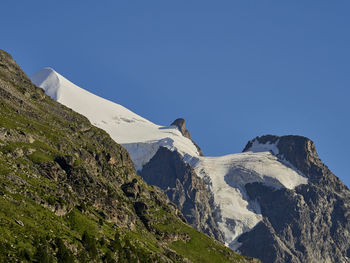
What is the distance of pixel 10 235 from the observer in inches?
5974

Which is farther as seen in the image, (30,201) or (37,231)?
(30,201)

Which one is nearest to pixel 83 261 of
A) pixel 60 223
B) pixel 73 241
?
pixel 73 241

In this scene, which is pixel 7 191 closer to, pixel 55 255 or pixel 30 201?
pixel 30 201

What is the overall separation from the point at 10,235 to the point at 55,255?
1435cm

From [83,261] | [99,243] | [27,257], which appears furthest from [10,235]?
[99,243]

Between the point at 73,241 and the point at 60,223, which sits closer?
the point at 73,241

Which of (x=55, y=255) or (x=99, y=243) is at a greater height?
(x=99, y=243)

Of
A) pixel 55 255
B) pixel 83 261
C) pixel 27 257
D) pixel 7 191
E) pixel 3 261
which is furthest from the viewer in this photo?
pixel 7 191

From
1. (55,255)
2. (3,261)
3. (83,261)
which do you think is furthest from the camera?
(83,261)

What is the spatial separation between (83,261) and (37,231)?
16127mm

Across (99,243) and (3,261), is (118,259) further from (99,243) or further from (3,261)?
(3,261)

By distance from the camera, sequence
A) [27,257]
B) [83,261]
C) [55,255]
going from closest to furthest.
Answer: [27,257], [55,255], [83,261]

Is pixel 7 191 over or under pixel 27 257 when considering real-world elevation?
over

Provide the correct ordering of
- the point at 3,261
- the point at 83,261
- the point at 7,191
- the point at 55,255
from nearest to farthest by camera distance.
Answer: the point at 3,261
the point at 55,255
the point at 83,261
the point at 7,191
